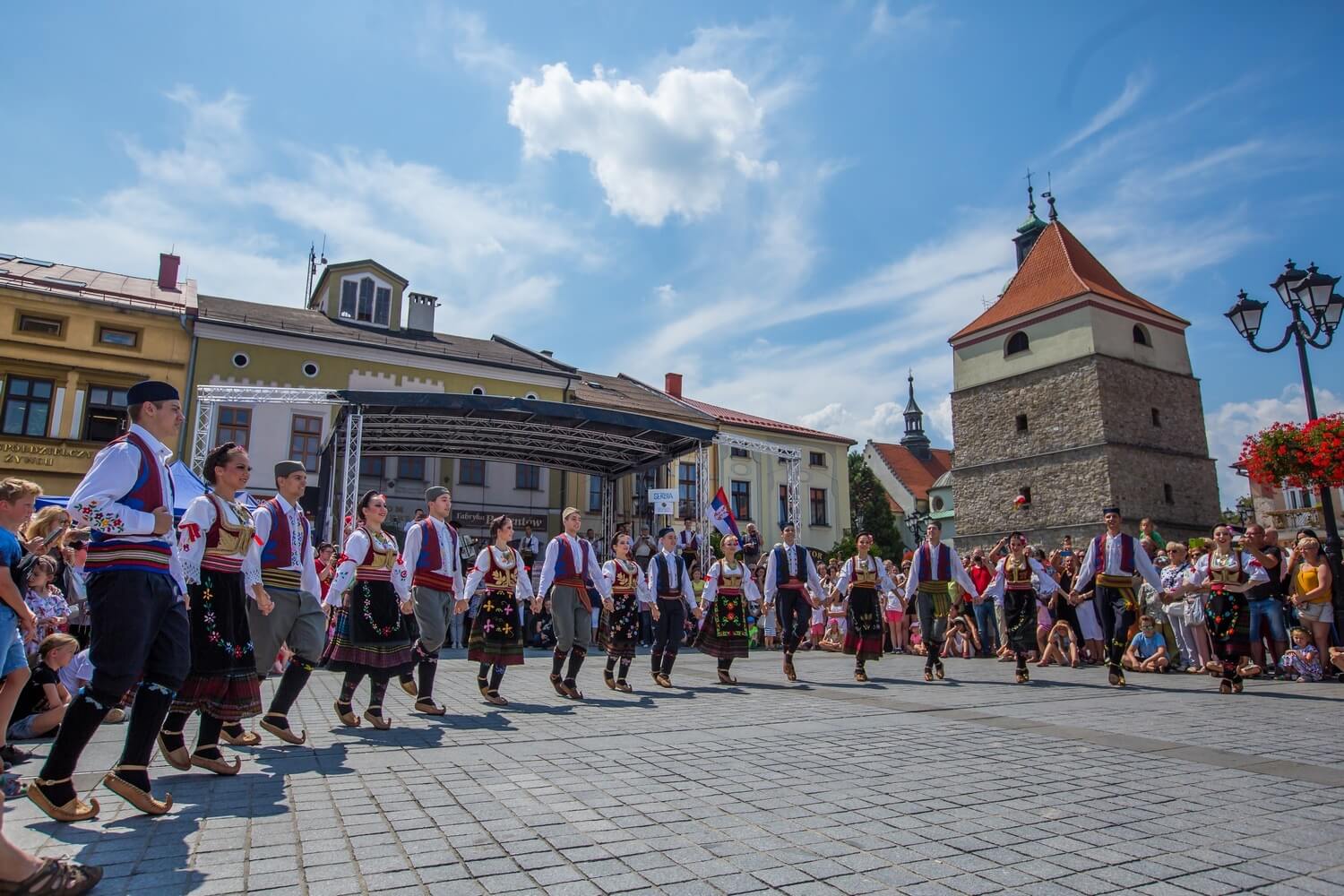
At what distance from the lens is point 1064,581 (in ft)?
43.9

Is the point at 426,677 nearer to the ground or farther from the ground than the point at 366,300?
nearer to the ground

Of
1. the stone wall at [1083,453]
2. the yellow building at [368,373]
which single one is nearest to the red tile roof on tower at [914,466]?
the stone wall at [1083,453]

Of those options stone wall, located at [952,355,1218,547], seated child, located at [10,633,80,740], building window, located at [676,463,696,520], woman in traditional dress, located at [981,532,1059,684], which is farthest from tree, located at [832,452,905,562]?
seated child, located at [10,633,80,740]

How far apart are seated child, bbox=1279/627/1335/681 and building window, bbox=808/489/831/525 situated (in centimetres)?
3195

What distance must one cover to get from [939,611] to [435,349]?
2367cm

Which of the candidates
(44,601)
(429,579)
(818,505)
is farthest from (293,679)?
(818,505)

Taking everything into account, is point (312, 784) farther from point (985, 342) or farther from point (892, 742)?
point (985, 342)

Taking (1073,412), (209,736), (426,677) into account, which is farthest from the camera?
(1073,412)

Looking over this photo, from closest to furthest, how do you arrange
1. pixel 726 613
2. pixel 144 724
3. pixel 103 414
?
pixel 144 724, pixel 726 613, pixel 103 414

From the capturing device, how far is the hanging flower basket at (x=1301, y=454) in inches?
478

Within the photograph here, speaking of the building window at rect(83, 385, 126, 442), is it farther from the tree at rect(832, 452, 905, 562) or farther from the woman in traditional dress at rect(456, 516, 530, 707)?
the tree at rect(832, 452, 905, 562)

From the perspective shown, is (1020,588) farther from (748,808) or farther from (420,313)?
(420,313)

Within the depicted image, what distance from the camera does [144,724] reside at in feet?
13.4

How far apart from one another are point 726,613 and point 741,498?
29738mm
